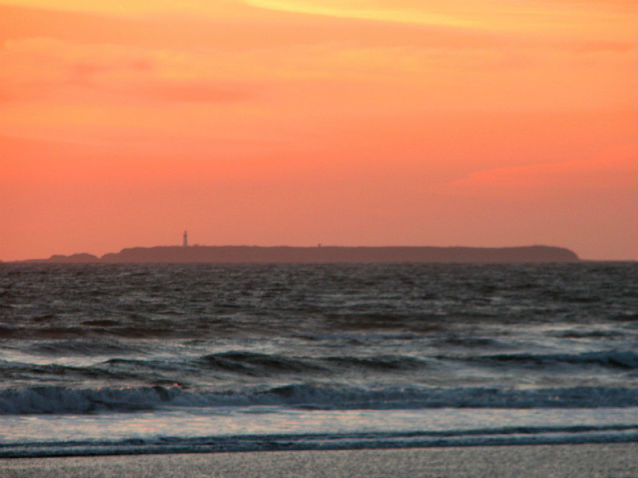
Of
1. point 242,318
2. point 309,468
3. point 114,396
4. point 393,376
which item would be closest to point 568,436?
point 309,468

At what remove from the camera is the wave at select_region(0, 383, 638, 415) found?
1430cm

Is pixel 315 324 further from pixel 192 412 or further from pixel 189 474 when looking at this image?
pixel 189 474

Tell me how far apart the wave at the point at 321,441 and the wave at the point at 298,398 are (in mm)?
3176

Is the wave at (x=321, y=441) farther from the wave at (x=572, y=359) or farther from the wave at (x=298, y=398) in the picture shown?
the wave at (x=572, y=359)

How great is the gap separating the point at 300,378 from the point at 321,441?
31.3 ft

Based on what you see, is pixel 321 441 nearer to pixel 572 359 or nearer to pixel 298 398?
pixel 298 398

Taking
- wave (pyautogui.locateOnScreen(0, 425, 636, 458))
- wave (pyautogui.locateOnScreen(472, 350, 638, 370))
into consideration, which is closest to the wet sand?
wave (pyautogui.locateOnScreen(0, 425, 636, 458))

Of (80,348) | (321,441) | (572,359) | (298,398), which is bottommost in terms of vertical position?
(572,359)

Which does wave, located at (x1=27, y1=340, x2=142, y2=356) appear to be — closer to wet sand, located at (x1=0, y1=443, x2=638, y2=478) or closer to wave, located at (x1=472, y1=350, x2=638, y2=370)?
wave, located at (x1=472, y1=350, x2=638, y2=370)

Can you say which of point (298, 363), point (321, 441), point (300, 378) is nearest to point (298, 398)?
point (300, 378)

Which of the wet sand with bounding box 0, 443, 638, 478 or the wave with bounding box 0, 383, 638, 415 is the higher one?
Result: the wet sand with bounding box 0, 443, 638, 478

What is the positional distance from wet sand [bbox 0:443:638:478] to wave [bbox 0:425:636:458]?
0.34 m

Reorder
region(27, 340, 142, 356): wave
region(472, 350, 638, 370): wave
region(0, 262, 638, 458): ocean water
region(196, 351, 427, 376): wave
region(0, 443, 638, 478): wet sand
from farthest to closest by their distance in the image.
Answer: region(27, 340, 142, 356): wave
region(472, 350, 638, 370): wave
region(196, 351, 427, 376): wave
region(0, 262, 638, 458): ocean water
region(0, 443, 638, 478): wet sand

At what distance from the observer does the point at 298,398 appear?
15500 mm
